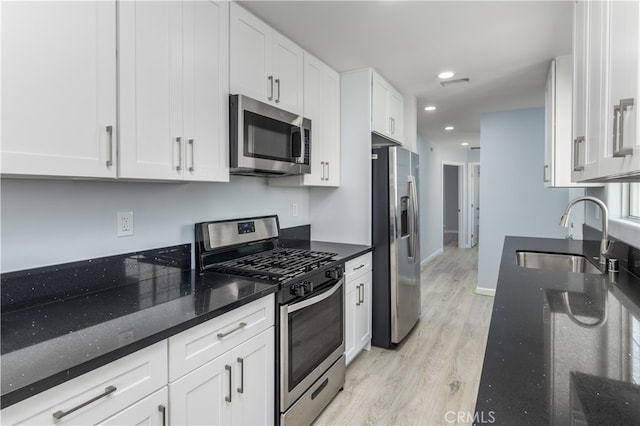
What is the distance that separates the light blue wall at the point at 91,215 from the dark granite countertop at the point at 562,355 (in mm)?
1576

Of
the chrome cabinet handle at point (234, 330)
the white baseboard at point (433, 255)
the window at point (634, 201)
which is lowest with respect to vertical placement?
the white baseboard at point (433, 255)

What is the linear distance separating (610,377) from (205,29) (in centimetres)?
201

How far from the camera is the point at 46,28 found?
3.77 ft

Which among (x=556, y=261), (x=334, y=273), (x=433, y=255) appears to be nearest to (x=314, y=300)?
(x=334, y=273)

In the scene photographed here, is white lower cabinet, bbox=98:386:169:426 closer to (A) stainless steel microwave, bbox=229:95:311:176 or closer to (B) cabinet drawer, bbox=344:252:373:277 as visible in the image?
(A) stainless steel microwave, bbox=229:95:311:176

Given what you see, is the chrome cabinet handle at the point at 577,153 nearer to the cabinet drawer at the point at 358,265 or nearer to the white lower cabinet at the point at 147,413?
the cabinet drawer at the point at 358,265

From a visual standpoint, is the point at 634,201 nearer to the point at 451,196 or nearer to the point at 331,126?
the point at 331,126

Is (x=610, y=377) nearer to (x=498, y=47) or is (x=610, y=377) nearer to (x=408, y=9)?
(x=408, y=9)

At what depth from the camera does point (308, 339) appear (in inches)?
78.8

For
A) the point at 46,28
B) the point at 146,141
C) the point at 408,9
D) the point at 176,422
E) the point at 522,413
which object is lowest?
the point at 176,422

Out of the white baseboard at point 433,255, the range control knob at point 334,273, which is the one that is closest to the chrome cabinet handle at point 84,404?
the range control knob at point 334,273

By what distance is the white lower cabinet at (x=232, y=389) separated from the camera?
129cm

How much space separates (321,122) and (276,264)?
127 centimetres

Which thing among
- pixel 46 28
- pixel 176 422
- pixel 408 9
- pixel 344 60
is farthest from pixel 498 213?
pixel 46 28
